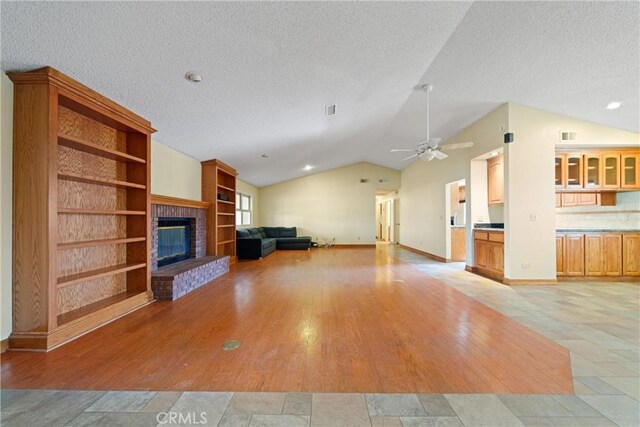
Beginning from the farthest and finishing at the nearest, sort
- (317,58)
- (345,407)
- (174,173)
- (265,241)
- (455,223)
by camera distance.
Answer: (265,241), (455,223), (174,173), (317,58), (345,407)

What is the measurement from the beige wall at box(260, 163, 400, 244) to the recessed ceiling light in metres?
8.08

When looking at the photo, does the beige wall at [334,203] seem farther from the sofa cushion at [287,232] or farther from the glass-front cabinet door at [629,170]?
the glass-front cabinet door at [629,170]

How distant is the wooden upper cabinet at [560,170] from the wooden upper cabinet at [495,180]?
0.91m

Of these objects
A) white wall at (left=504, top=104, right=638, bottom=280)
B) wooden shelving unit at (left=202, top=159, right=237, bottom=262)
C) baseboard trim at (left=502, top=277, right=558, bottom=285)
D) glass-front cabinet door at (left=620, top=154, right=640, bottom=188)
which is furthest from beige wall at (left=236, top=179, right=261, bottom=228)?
glass-front cabinet door at (left=620, top=154, right=640, bottom=188)

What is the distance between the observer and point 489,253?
517 centimetres

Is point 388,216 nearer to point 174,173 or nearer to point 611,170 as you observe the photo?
point 611,170

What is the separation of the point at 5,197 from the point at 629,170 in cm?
872

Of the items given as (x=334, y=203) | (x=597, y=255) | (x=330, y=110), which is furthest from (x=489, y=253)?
(x=334, y=203)

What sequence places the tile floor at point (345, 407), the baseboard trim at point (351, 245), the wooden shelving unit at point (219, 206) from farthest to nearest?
the baseboard trim at point (351, 245), the wooden shelving unit at point (219, 206), the tile floor at point (345, 407)

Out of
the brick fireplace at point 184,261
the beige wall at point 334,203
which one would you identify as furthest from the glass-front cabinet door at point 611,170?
the brick fireplace at point 184,261

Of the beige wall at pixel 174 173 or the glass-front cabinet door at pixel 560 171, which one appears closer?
the beige wall at pixel 174 173

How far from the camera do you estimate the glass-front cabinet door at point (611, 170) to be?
4902mm

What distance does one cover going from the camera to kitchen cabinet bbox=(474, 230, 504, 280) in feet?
15.8

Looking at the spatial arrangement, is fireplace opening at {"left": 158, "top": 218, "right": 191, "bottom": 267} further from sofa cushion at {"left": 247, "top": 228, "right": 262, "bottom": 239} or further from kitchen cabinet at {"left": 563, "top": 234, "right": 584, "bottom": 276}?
kitchen cabinet at {"left": 563, "top": 234, "right": 584, "bottom": 276}
